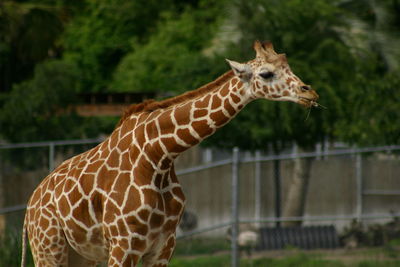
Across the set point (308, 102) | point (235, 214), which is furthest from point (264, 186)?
point (308, 102)

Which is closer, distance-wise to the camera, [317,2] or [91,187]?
[91,187]

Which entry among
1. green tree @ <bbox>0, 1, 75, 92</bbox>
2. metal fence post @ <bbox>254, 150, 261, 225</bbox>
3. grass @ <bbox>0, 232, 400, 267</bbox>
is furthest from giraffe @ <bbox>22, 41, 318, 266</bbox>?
green tree @ <bbox>0, 1, 75, 92</bbox>

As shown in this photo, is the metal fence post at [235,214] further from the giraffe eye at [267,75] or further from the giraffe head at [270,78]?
the giraffe eye at [267,75]

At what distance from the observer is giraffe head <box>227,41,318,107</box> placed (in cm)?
542

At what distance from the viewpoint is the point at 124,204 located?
19.0ft

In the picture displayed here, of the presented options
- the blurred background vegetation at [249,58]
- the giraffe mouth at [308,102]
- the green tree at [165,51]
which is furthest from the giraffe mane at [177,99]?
the green tree at [165,51]

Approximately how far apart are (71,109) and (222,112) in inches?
509

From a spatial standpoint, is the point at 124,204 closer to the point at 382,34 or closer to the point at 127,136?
the point at 127,136

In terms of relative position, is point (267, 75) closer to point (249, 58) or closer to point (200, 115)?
point (200, 115)

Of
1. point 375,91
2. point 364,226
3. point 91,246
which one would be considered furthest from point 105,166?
point 375,91

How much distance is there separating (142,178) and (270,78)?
110 cm

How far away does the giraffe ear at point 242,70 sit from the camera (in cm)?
559

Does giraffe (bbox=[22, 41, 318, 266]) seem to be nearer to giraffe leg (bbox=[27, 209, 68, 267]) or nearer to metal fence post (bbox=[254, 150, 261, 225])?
giraffe leg (bbox=[27, 209, 68, 267])

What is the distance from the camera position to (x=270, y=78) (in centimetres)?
552
